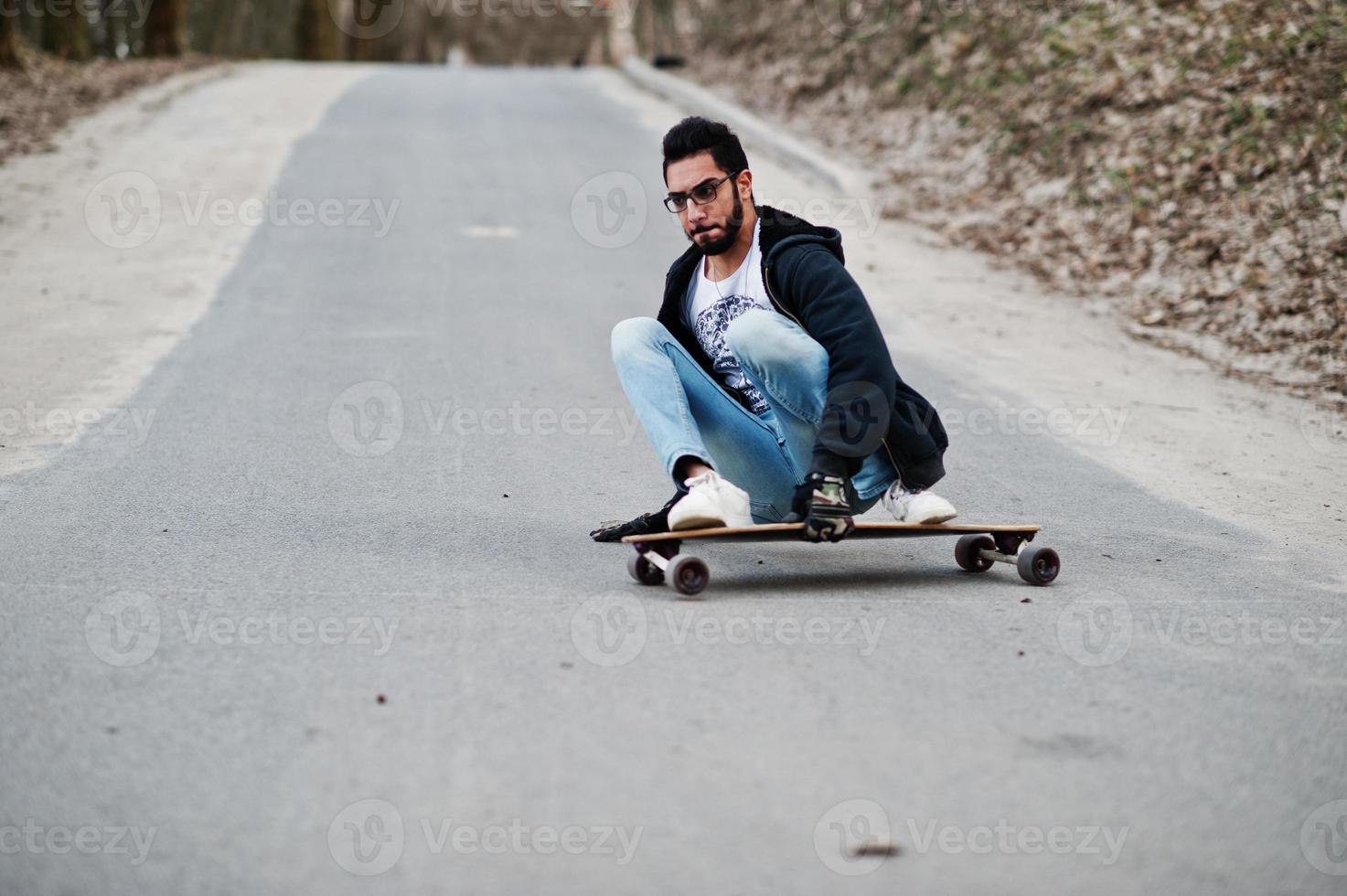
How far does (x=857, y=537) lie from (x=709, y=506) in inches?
19.4

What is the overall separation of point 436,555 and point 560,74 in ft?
79.5

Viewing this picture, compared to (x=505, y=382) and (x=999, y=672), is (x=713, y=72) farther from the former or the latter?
(x=999, y=672)

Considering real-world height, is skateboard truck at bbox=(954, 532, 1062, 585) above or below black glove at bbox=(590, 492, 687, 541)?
above

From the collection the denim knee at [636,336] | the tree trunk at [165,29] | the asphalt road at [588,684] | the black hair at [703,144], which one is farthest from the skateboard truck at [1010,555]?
the tree trunk at [165,29]

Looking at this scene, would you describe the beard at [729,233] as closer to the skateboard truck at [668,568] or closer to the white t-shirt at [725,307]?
the white t-shirt at [725,307]

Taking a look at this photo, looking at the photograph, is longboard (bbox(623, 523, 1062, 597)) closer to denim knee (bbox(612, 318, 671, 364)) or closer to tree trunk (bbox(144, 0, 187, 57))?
denim knee (bbox(612, 318, 671, 364))

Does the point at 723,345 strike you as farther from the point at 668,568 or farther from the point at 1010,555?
the point at 1010,555

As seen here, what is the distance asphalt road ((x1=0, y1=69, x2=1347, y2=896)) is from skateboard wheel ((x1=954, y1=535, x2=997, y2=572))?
0.10 metres

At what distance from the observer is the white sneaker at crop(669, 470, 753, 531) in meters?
4.54

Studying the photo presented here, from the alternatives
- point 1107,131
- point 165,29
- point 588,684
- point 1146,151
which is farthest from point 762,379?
point 165,29

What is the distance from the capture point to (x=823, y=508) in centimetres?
438

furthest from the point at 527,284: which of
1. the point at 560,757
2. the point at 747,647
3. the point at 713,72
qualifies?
the point at 713,72

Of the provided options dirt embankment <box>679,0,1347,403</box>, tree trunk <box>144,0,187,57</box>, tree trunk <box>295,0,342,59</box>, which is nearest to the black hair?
dirt embankment <box>679,0,1347,403</box>

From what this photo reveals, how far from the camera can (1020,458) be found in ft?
23.2
